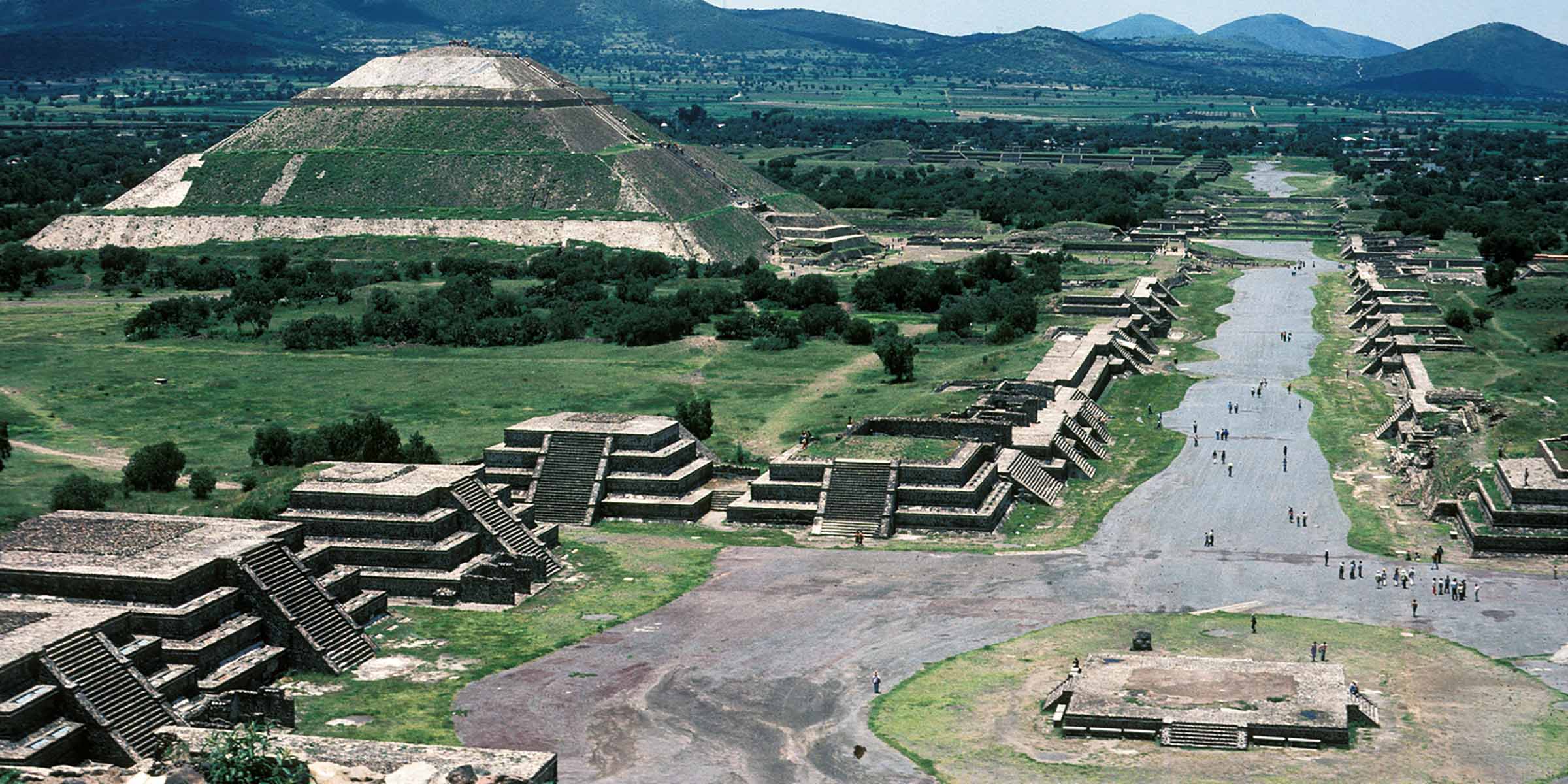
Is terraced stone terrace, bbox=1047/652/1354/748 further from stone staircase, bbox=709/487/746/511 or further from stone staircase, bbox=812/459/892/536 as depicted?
stone staircase, bbox=709/487/746/511

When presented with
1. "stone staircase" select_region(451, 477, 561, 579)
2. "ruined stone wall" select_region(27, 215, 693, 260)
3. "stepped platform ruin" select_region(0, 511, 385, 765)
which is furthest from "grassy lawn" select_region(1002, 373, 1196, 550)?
"ruined stone wall" select_region(27, 215, 693, 260)

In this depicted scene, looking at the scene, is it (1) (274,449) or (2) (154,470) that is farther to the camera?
(1) (274,449)

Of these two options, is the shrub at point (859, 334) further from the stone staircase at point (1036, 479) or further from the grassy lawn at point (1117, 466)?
the stone staircase at point (1036, 479)

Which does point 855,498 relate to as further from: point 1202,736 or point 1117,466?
point 1202,736

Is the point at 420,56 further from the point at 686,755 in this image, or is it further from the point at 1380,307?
the point at 686,755

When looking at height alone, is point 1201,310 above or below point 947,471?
below

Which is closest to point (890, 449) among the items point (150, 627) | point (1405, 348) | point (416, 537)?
point (416, 537)
